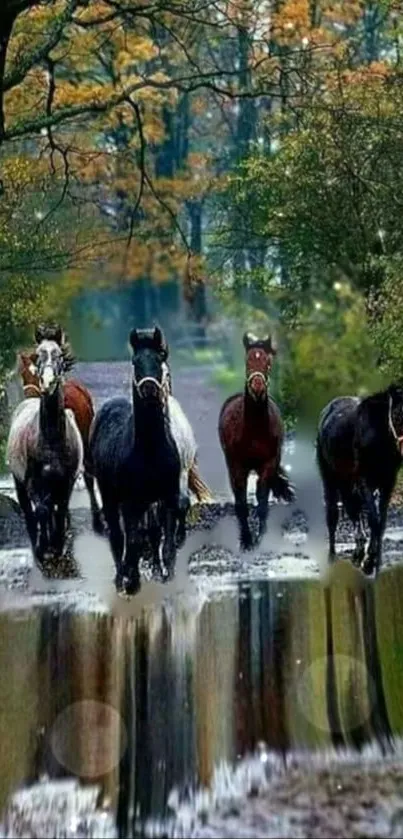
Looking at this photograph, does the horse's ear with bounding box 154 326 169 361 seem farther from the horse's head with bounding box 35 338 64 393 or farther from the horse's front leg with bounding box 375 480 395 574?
the horse's front leg with bounding box 375 480 395 574

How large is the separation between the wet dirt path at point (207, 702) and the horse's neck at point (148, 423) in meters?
1.51

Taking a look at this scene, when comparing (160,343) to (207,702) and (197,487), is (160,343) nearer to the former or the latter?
(207,702)

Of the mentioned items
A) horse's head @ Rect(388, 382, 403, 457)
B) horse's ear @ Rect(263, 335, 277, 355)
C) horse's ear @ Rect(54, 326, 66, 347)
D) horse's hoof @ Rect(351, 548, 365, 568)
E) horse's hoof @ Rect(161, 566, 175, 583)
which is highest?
horse's ear @ Rect(54, 326, 66, 347)

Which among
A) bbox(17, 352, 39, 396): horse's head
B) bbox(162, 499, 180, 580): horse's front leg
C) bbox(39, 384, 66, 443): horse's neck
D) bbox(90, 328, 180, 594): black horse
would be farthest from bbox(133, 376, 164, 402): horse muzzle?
bbox(17, 352, 39, 396): horse's head

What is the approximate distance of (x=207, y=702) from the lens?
895 centimetres

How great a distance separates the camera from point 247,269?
27.1 metres

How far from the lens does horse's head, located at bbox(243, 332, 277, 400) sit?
1419 cm

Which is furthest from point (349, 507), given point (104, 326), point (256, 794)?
point (104, 326)

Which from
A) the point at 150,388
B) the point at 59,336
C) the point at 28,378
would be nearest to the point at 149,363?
the point at 150,388

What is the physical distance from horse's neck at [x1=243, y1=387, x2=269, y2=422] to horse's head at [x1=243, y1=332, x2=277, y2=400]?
275 millimetres

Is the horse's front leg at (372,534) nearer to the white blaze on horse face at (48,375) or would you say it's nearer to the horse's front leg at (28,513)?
the white blaze on horse face at (48,375)

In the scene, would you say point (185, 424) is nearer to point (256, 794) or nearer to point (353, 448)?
point (353, 448)

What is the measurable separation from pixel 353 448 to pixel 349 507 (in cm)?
111

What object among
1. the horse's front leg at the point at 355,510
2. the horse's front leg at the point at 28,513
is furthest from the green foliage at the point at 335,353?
the horse's front leg at the point at 28,513
